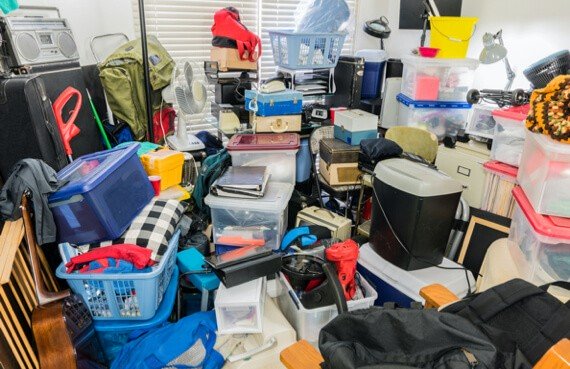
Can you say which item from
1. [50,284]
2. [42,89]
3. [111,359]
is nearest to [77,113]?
[42,89]

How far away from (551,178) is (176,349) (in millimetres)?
1484

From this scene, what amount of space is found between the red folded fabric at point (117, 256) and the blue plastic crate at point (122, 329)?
232mm

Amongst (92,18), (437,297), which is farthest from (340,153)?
(92,18)

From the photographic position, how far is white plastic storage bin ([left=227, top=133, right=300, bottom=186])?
223 centimetres

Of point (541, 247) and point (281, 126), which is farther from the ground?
point (281, 126)

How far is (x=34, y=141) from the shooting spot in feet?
5.05

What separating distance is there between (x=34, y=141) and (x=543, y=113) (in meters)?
1.94

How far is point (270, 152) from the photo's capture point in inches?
89.0

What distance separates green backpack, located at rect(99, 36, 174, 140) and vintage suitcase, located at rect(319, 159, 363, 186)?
119 centimetres

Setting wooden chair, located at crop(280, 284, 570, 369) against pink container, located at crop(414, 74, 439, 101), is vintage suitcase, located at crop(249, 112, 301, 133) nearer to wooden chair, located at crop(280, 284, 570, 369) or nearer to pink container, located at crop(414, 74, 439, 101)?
pink container, located at crop(414, 74, 439, 101)

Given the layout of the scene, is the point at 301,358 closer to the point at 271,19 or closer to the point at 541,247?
the point at 541,247

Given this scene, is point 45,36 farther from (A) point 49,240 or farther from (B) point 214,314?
(B) point 214,314

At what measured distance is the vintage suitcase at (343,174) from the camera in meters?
2.24

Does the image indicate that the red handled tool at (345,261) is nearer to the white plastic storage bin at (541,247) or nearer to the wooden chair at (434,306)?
the wooden chair at (434,306)
